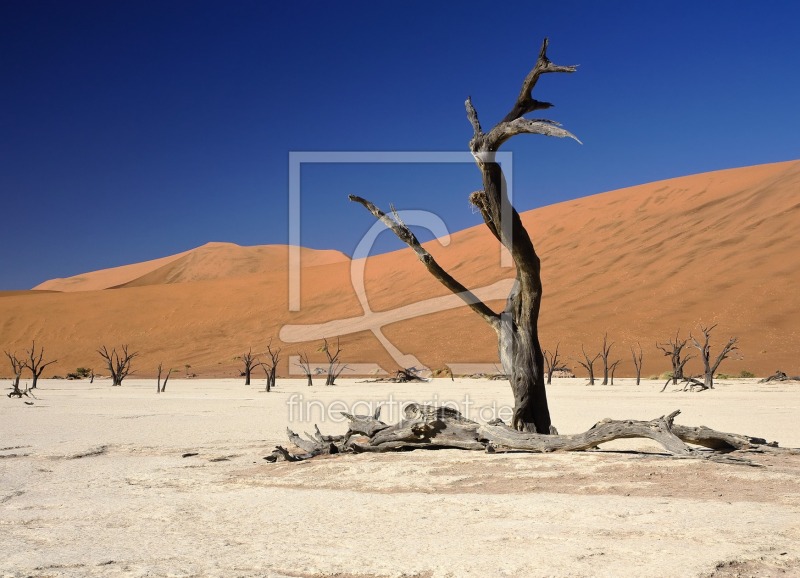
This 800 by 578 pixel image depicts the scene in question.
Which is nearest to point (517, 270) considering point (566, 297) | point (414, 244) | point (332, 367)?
point (414, 244)

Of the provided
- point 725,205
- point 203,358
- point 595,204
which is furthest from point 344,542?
point 595,204

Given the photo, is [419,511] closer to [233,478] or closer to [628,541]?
[628,541]

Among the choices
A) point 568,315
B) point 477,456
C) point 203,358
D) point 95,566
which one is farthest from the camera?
point 203,358

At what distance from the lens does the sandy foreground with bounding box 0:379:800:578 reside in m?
4.25

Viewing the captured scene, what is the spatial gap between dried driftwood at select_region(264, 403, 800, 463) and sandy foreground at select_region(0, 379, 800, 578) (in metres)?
0.23

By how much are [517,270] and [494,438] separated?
6.40 ft

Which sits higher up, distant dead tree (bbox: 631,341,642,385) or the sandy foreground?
distant dead tree (bbox: 631,341,642,385)

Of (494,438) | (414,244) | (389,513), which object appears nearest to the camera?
(389,513)

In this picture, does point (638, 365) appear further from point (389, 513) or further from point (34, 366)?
point (389, 513)

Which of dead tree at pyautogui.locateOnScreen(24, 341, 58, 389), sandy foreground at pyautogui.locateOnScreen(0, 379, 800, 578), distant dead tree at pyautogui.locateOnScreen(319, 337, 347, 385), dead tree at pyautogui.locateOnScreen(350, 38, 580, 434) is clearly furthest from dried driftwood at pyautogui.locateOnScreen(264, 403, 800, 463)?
dead tree at pyautogui.locateOnScreen(24, 341, 58, 389)

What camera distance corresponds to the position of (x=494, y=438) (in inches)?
336

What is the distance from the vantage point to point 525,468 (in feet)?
24.1

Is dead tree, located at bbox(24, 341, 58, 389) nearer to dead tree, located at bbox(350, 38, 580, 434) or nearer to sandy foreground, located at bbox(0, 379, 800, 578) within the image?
sandy foreground, located at bbox(0, 379, 800, 578)

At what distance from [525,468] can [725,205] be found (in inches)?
2235
